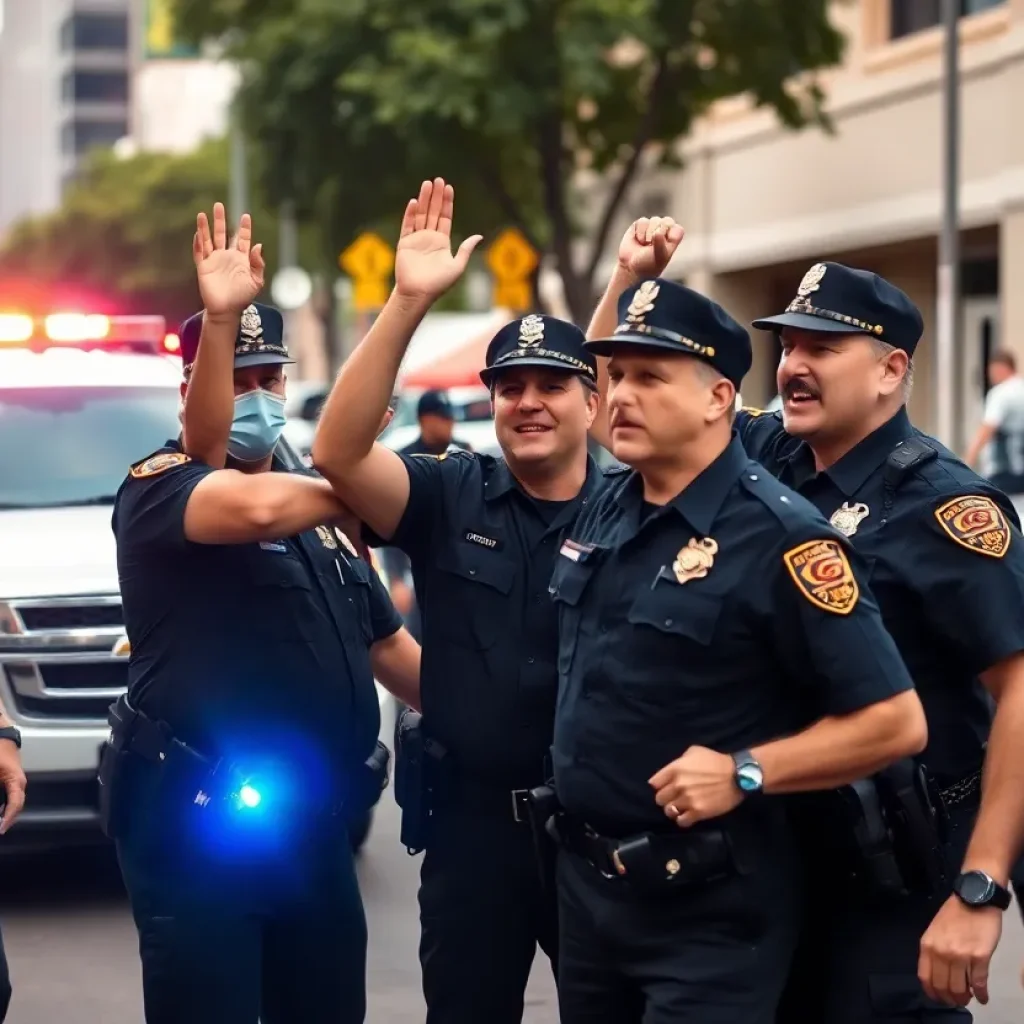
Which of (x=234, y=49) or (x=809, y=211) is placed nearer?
(x=234, y=49)

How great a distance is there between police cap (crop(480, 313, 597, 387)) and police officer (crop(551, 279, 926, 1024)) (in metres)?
0.63

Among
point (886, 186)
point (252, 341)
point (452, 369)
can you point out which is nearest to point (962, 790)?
point (252, 341)

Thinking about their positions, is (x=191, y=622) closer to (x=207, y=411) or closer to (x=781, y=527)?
(x=207, y=411)

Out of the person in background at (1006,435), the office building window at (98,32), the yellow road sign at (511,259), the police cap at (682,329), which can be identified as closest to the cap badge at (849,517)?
the police cap at (682,329)

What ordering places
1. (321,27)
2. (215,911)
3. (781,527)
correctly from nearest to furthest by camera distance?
(781,527) → (215,911) → (321,27)

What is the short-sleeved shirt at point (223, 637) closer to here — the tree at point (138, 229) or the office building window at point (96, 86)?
the tree at point (138, 229)

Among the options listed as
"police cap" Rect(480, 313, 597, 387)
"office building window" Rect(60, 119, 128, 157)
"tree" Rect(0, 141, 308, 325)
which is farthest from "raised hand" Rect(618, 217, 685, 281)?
"office building window" Rect(60, 119, 128, 157)

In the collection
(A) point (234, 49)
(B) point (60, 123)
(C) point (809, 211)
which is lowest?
(B) point (60, 123)

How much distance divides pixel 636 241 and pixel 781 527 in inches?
41.3

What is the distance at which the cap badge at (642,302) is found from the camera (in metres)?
3.89

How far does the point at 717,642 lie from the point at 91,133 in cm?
15761

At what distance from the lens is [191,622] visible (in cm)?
450

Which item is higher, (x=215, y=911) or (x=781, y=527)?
(x=781, y=527)

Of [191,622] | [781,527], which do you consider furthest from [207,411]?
[781,527]
